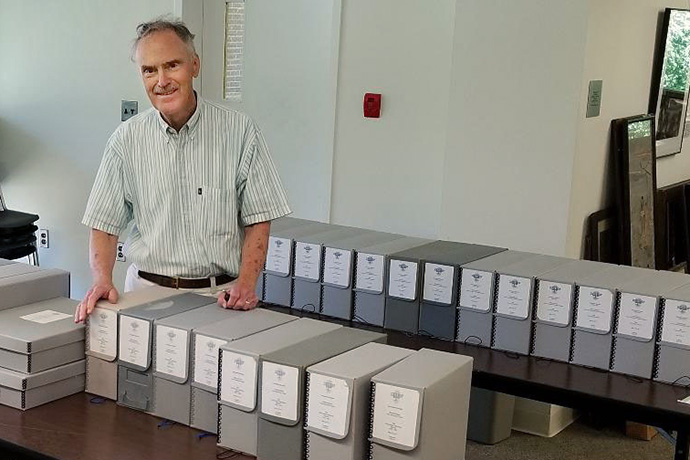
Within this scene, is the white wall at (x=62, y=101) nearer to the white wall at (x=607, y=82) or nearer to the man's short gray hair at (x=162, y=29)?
the white wall at (x=607, y=82)

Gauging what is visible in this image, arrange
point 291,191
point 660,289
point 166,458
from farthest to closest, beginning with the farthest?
point 291,191 < point 660,289 < point 166,458

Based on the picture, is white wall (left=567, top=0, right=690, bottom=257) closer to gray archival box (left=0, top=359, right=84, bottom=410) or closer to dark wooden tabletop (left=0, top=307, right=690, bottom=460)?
dark wooden tabletop (left=0, top=307, right=690, bottom=460)

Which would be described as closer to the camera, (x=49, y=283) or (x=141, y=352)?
(x=141, y=352)

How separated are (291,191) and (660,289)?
2.36m

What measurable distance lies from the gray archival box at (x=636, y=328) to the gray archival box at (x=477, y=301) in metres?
0.40

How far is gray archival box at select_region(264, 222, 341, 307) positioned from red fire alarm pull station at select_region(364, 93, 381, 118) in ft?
3.89

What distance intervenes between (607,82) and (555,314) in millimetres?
1546

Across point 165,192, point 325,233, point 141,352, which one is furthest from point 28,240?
point 141,352

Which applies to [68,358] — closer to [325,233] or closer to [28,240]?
[325,233]

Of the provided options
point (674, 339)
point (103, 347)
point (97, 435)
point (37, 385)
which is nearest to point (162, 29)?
point (103, 347)

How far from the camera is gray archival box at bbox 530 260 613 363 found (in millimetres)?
2975

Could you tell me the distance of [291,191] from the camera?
490 cm

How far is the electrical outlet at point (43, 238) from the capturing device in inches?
219

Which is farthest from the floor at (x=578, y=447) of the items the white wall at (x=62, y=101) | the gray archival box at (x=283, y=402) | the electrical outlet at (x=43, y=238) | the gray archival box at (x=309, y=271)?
the electrical outlet at (x=43, y=238)
